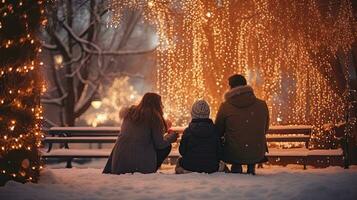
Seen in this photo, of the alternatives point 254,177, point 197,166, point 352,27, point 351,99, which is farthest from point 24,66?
point 351,99

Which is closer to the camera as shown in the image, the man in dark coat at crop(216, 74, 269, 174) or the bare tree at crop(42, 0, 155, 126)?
the man in dark coat at crop(216, 74, 269, 174)

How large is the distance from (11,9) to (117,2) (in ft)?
21.7

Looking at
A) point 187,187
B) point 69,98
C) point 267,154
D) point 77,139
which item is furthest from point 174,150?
point 69,98

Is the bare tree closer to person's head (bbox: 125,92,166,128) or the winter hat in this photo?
person's head (bbox: 125,92,166,128)

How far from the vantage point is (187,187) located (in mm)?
7434

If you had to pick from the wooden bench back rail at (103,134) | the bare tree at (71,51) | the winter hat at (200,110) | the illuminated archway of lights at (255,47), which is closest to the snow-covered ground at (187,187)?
the winter hat at (200,110)

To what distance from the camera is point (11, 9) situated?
25.3ft

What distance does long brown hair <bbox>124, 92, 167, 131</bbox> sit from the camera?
9.23 m

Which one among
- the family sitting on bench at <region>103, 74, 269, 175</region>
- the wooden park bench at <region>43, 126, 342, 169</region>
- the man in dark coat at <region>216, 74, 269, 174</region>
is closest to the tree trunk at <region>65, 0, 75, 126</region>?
the wooden park bench at <region>43, 126, 342, 169</region>

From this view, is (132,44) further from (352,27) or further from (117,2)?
(352,27)

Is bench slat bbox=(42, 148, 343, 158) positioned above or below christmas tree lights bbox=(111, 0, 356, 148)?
below

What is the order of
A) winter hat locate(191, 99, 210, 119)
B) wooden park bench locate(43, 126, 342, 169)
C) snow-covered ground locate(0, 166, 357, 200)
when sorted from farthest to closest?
1. wooden park bench locate(43, 126, 342, 169)
2. winter hat locate(191, 99, 210, 119)
3. snow-covered ground locate(0, 166, 357, 200)

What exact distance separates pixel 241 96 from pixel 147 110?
1.67 meters

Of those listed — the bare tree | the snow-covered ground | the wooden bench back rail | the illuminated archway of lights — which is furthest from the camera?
the bare tree
